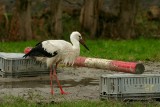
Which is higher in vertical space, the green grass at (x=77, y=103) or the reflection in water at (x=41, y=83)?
the reflection in water at (x=41, y=83)

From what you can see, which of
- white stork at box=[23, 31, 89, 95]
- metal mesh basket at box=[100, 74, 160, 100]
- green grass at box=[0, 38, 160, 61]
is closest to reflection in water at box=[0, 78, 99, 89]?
white stork at box=[23, 31, 89, 95]

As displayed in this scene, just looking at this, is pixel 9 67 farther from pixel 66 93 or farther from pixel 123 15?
pixel 123 15

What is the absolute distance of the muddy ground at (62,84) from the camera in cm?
963

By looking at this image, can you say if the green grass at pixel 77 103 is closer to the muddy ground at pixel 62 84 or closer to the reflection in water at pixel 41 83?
the muddy ground at pixel 62 84

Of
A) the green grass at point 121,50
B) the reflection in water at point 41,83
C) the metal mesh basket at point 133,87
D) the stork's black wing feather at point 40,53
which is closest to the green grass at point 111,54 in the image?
the green grass at point 121,50

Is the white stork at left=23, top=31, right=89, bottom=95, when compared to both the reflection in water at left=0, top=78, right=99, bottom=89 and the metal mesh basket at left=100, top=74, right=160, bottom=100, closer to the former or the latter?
the reflection in water at left=0, top=78, right=99, bottom=89

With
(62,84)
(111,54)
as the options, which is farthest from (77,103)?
(111,54)

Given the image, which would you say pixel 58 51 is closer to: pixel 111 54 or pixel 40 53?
pixel 40 53

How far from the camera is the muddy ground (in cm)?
963

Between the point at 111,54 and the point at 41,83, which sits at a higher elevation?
the point at 111,54

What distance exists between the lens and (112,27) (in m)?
24.5

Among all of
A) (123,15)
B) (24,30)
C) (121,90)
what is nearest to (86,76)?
(121,90)

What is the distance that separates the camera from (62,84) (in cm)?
1127

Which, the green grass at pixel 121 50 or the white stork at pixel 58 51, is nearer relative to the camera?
the white stork at pixel 58 51
